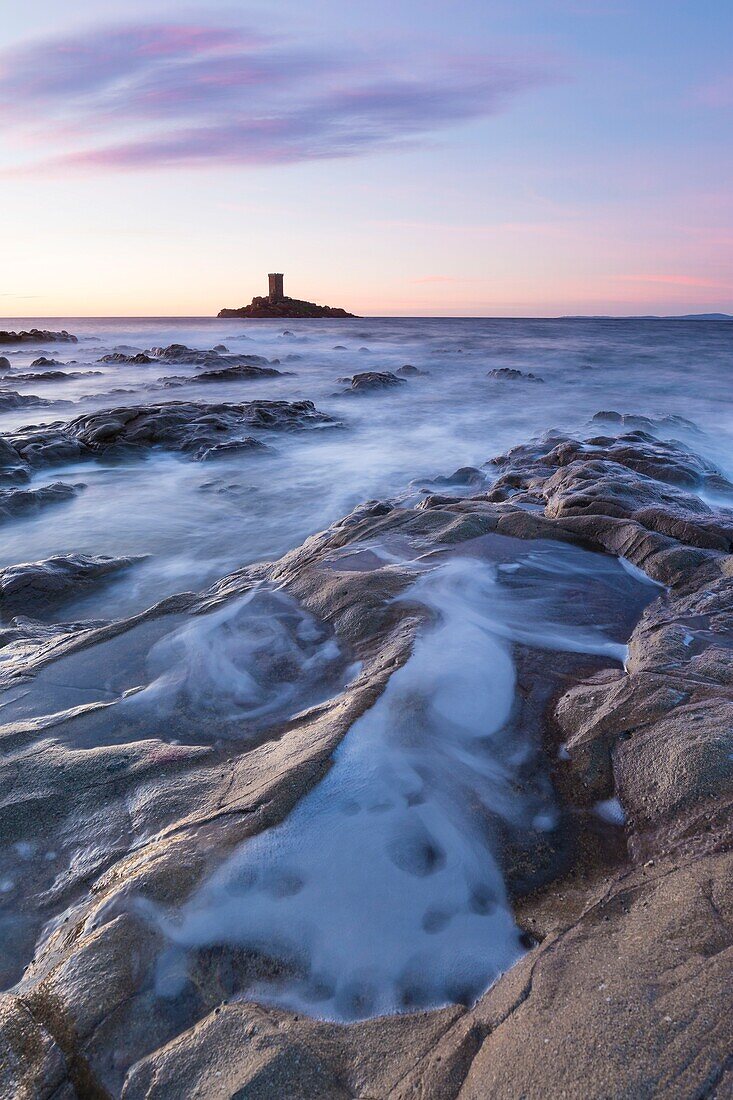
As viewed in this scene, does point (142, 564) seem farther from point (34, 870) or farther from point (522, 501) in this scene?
point (34, 870)

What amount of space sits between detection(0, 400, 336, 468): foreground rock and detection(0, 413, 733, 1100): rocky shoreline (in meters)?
6.53

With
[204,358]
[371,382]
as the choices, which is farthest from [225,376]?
[204,358]

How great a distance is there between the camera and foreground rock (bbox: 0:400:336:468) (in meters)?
9.05

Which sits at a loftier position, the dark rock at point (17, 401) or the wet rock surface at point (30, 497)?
the dark rock at point (17, 401)

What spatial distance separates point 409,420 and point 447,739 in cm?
1107

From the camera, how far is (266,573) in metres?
4.31

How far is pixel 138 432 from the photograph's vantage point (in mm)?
9984

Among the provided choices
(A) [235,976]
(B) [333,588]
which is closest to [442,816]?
(A) [235,976]

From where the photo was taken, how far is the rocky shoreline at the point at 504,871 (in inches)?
47.2

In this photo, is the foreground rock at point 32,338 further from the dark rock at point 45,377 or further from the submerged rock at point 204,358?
the dark rock at point 45,377

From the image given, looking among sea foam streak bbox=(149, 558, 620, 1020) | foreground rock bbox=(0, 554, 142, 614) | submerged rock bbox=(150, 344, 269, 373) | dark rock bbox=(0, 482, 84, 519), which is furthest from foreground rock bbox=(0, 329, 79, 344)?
sea foam streak bbox=(149, 558, 620, 1020)

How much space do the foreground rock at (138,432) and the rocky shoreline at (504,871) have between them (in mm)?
6535

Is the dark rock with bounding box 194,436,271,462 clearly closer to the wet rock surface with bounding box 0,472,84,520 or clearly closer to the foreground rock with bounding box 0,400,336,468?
the foreground rock with bounding box 0,400,336,468

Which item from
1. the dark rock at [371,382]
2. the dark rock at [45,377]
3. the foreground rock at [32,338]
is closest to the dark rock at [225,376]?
the dark rock at [371,382]
